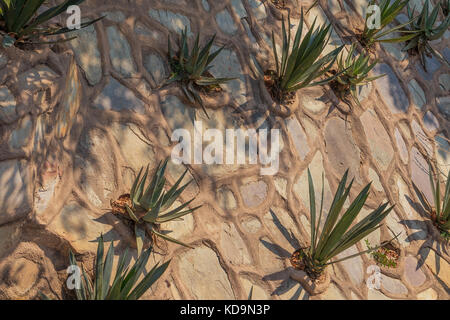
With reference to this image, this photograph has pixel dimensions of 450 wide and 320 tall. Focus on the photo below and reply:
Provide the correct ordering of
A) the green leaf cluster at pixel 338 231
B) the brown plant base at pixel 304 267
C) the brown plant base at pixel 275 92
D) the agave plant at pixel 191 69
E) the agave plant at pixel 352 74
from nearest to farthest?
the green leaf cluster at pixel 338 231 < the brown plant base at pixel 304 267 < the agave plant at pixel 191 69 < the brown plant base at pixel 275 92 < the agave plant at pixel 352 74

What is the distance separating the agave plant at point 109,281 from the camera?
72.1 inches

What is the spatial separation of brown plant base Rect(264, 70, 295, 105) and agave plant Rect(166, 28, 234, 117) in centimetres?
46

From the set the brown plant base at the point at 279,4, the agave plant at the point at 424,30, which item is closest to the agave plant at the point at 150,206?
the brown plant base at the point at 279,4

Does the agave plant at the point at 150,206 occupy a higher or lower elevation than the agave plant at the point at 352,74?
lower

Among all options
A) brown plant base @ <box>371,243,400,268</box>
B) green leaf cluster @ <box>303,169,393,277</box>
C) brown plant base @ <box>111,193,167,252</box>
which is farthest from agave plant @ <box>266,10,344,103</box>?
brown plant base @ <box>111,193,167,252</box>

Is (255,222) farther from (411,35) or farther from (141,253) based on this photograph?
(411,35)

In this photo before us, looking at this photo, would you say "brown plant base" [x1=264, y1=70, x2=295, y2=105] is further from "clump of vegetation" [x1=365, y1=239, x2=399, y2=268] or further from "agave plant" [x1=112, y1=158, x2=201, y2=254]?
"agave plant" [x1=112, y1=158, x2=201, y2=254]

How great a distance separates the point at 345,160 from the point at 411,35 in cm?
140

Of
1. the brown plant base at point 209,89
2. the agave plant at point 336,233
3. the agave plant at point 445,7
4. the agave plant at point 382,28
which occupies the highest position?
the agave plant at point 445,7

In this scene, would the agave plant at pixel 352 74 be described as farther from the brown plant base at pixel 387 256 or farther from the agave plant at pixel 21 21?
the agave plant at pixel 21 21

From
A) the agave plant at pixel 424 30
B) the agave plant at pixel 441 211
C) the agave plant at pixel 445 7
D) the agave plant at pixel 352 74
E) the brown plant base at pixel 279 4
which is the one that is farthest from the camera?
the agave plant at pixel 445 7

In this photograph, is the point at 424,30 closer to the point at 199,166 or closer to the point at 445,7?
the point at 445,7

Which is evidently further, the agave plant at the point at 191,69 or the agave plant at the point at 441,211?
the agave plant at the point at 441,211

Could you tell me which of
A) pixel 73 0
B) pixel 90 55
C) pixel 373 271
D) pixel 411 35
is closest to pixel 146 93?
pixel 90 55
